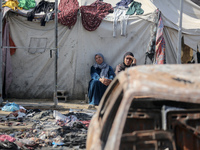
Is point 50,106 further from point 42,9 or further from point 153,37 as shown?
point 153,37

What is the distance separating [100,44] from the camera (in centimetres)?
847

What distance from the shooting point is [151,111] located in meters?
2.80

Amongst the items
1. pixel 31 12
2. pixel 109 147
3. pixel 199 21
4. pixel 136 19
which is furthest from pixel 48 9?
pixel 109 147

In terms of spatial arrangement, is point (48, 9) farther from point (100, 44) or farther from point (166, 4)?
point (166, 4)

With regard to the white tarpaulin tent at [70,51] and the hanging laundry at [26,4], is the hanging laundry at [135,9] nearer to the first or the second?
the white tarpaulin tent at [70,51]

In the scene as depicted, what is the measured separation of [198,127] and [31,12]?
21.4ft

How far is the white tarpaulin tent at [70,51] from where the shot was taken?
8.42m

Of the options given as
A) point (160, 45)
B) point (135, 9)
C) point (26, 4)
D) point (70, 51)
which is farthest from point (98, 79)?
point (26, 4)

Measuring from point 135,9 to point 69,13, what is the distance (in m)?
1.91

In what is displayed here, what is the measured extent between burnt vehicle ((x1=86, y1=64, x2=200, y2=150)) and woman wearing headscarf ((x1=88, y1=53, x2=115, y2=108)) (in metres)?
4.62

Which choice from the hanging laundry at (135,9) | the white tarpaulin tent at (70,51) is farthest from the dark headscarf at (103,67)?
the hanging laundry at (135,9)

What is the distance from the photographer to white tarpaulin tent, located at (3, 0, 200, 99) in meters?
8.42

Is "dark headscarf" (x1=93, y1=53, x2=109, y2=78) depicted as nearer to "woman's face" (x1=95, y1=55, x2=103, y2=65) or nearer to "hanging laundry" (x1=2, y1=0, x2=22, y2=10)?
"woman's face" (x1=95, y1=55, x2=103, y2=65)

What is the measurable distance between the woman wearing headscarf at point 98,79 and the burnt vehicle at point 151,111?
462 centimetres
